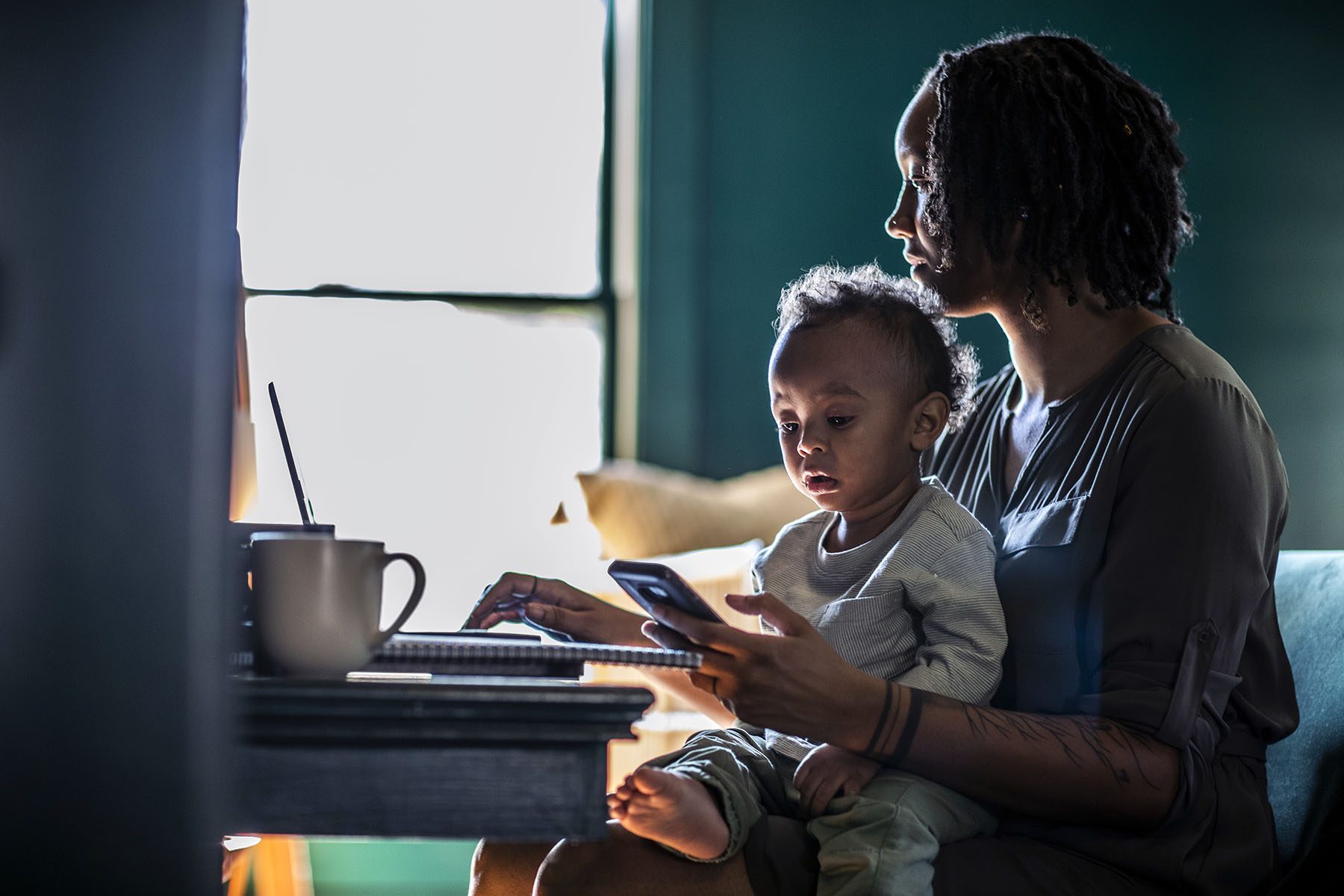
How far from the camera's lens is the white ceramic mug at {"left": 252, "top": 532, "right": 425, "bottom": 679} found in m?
0.79

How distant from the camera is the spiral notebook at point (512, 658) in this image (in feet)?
2.64

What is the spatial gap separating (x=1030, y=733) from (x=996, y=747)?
4 cm

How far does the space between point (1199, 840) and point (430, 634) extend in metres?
0.77

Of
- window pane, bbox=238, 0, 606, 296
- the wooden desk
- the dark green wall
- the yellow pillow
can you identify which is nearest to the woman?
the wooden desk

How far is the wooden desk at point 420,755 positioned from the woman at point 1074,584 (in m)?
0.26

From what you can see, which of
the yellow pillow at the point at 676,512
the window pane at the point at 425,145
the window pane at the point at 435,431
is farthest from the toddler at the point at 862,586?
the window pane at the point at 425,145

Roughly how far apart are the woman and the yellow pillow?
4.66ft

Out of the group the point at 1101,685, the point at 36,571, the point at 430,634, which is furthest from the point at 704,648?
the point at 36,571

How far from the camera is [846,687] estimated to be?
109cm

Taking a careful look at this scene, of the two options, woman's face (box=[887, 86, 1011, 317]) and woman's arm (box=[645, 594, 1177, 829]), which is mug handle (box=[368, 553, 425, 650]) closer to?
woman's arm (box=[645, 594, 1177, 829])

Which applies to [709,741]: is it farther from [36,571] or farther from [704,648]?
[36,571]

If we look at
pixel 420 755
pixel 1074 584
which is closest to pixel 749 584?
pixel 1074 584

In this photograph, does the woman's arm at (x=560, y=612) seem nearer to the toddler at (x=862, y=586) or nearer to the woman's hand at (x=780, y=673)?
the toddler at (x=862, y=586)

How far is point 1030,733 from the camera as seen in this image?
1171mm
